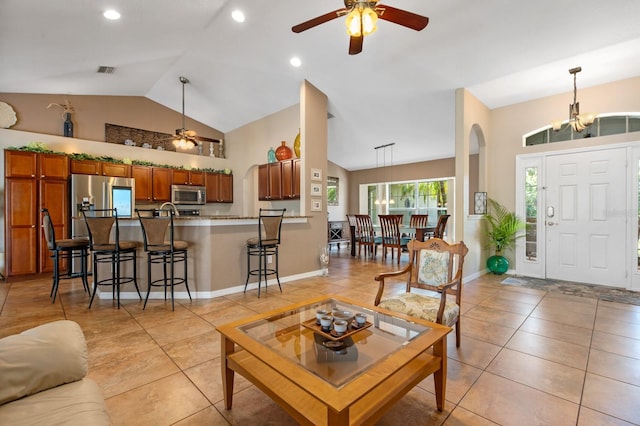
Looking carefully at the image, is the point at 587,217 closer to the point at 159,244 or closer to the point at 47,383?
the point at 159,244

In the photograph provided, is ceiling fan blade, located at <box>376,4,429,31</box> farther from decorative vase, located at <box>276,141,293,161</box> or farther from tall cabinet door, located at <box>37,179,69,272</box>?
tall cabinet door, located at <box>37,179,69,272</box>

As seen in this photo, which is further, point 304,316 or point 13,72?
point 13,72

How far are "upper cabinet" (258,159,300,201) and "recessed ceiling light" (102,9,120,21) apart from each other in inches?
124

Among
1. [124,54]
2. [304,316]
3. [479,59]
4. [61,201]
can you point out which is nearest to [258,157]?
[124,54]

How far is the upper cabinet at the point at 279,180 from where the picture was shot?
565cm

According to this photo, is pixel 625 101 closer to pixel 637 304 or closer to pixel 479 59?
pixel 479 59

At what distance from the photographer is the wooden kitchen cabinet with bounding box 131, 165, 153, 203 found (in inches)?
235

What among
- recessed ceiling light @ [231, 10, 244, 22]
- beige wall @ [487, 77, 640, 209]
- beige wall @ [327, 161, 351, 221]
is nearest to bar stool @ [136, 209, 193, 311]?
recessed ceiling light @ [231, 10, 244, 22]

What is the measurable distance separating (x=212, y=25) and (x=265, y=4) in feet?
3.07

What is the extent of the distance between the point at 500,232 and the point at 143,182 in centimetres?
679

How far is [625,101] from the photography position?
4.09 m

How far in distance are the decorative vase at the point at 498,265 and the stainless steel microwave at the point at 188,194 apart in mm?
6012

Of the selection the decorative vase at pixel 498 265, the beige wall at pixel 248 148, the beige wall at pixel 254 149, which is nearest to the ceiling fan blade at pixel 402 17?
the beige wall at pixel 248 148

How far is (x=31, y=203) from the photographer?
4.74 metres
